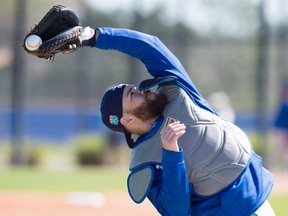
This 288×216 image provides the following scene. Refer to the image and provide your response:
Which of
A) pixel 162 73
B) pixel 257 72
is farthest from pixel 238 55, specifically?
pixel 162 73

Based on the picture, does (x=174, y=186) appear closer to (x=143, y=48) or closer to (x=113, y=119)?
(x=113, y=119)

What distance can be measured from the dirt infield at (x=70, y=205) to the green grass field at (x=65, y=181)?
0.87 meters

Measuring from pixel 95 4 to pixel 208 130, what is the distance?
17.4m

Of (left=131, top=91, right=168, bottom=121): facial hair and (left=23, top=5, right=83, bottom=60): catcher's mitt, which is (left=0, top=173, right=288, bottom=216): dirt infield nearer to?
(left=131, top=91, right=168, bottom=121): facial hair

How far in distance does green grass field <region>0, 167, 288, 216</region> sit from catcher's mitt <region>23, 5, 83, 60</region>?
6.77 m

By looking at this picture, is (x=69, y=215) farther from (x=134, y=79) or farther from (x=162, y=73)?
(x=134, y=79)

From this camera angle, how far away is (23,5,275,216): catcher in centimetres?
412

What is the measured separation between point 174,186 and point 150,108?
0.50 m

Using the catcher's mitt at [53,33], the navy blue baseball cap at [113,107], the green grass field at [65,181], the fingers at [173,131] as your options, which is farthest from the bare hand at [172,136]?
the green grass field at [65,181]

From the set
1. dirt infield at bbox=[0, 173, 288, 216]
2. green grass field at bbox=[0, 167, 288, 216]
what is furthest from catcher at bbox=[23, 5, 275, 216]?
green grass field at bbox=[0, 167, 288, 216]

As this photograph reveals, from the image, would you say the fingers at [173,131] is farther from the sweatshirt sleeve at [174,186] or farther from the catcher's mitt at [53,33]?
the catcher's mitt at [53,33]

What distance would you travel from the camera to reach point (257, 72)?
19906 mm

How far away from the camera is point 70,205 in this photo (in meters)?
10.3

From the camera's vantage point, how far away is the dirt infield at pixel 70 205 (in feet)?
31.1
